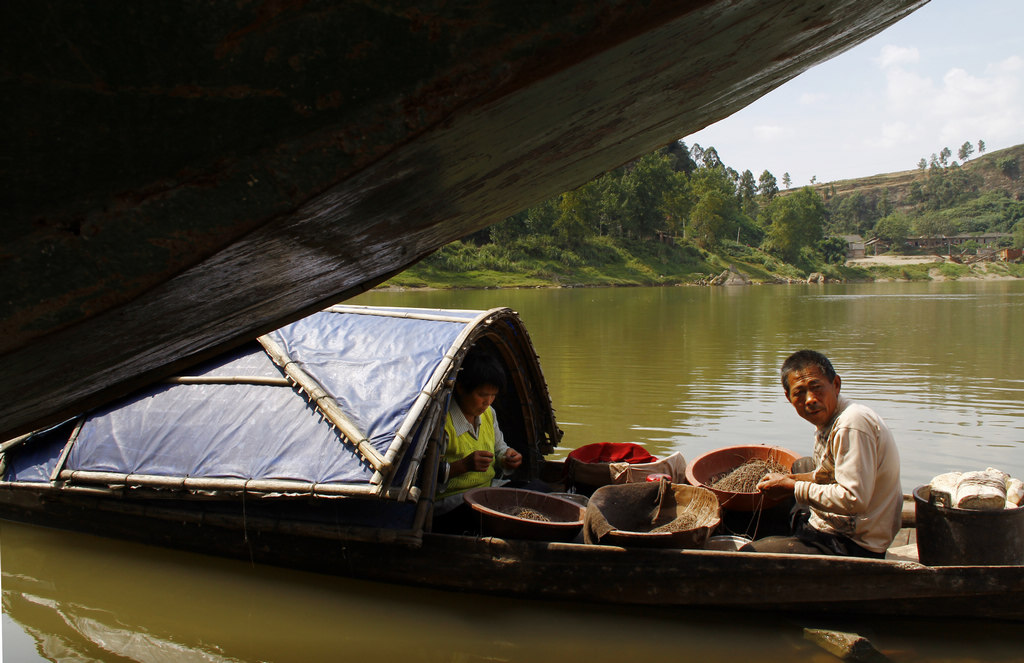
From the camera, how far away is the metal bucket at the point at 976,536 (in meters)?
3.22

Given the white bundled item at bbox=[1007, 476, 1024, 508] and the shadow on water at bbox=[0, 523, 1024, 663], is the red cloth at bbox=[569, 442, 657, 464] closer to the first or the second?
the shadow on water at bbox=[0, 523, 1024, 663]

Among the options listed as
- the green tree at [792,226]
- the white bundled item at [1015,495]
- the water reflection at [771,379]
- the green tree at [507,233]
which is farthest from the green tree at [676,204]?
the white bundled item at [1015,495]

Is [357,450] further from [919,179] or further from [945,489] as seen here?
[919,179]

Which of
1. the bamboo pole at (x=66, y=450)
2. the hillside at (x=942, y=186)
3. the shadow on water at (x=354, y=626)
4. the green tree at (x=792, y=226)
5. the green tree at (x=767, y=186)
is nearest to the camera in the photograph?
the shadow on water at (x=354, y=626)

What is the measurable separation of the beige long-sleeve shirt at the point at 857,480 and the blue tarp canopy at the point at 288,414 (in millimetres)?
1970

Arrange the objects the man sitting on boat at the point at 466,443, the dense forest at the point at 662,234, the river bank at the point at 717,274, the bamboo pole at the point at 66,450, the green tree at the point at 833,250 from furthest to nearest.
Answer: the green tree at the point at 833,250 → the dense forest at the point at 662,234 → the river bank at the point at 717,274 → the man sitting on boat at the point at 466,443 → the bamboo pole at the point at 66,450

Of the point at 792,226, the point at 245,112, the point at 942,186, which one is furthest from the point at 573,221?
the point at 942,186

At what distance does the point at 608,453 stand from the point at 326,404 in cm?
241

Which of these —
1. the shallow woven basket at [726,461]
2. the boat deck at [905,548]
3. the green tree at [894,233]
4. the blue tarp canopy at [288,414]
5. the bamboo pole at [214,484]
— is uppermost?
the green tree at [894,233]

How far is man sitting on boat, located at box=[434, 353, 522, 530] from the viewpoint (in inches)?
169

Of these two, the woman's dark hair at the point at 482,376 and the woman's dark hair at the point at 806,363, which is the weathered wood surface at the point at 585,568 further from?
the woman's dark hair at the point at 482,376

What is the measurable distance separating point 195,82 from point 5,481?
4723mm

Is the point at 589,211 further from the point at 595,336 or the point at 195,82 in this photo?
the point at 195,82

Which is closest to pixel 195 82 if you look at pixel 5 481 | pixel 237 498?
pixel 237 498
